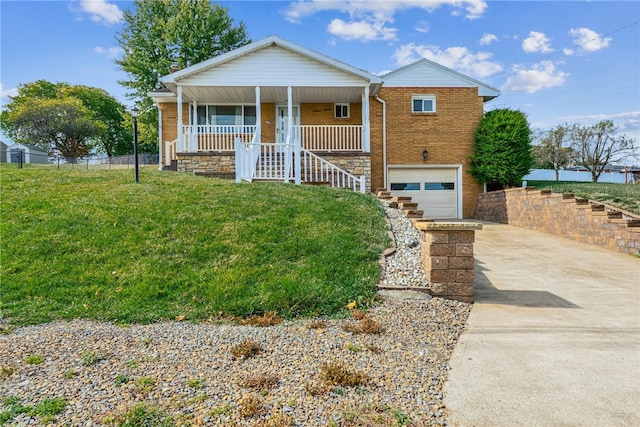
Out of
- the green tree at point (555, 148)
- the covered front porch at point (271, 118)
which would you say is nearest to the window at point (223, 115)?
the covered front porch at point (271, 118)

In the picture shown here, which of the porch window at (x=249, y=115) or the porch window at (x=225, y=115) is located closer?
the porch window at (x=225, y=115)

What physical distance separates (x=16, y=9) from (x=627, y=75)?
976 inches

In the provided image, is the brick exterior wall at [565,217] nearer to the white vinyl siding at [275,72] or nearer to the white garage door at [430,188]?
the white garage door at [430,188]

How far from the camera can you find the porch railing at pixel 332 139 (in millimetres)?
12758

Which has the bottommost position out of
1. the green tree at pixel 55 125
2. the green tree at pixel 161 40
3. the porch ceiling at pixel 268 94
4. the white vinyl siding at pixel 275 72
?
the porch ceiling at pixel 268 94

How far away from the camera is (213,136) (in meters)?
13.1

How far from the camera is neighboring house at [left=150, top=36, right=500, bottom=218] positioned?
12.1m

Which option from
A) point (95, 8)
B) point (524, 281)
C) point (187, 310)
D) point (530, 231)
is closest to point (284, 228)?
point (187, 310)

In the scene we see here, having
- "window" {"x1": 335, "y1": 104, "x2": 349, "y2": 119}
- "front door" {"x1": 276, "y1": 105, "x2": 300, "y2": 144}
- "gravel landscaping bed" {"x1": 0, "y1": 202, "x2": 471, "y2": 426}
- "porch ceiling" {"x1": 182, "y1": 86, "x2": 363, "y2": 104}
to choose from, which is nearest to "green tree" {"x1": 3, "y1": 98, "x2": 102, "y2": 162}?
"porch ceiling" {"x1": 182, "y1": 86, "x2": 363, "y2": 104}

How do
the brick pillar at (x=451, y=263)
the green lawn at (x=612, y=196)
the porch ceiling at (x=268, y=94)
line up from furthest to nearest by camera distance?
the porch ceiling at (x=268, y=94) < the green lawn at (x=612, y=196) < the brick pillar at (x=451, y=263)

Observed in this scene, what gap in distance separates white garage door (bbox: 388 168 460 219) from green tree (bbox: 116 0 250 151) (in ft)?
55.1

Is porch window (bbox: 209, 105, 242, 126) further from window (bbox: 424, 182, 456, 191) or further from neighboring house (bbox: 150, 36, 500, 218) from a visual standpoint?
window (bbox: 424, 182, 456, 191)

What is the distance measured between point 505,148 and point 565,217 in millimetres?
4250

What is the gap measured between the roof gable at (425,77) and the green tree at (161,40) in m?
15.2
